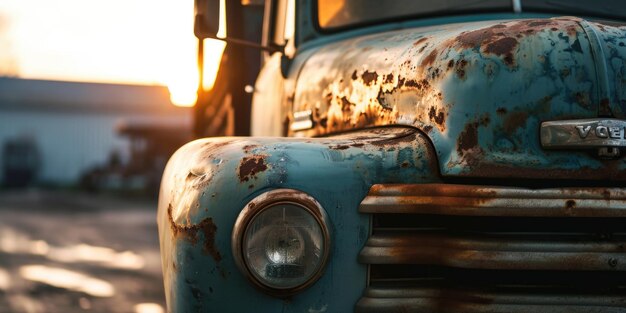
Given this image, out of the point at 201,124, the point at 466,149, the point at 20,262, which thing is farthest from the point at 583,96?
the point at 20,262

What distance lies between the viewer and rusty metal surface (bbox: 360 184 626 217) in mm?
2430

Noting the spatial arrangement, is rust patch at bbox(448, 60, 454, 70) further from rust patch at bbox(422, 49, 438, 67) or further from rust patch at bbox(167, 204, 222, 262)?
rust patch at bbox(167, 204, 222, 262)

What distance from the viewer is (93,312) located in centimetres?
657

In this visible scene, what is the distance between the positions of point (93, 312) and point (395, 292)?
450 centimetres

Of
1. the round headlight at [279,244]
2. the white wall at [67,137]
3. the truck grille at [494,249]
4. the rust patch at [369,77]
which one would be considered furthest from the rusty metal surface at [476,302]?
the white wall at [67,137]

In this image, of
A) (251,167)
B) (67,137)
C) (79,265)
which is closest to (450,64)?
(251,167)

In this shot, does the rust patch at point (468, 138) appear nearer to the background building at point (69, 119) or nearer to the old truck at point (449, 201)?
the old truck at point (449, 201)

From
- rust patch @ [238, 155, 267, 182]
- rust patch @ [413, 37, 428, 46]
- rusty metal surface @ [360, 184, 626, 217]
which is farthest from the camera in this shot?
rust patch @ [413, 37, 428, 46]

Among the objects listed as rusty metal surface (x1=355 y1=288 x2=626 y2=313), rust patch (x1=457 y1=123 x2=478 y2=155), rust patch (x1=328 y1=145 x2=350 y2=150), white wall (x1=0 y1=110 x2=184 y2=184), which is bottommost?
white wall (x1=0 y1=110 x2=184 y2=184)

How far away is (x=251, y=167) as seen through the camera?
8.46ft

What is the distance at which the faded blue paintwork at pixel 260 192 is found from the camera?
8.21 feet

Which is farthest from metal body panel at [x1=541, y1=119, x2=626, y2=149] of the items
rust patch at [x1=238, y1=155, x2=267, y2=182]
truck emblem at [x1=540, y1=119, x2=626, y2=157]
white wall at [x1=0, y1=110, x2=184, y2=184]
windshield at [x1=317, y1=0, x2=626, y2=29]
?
white wall at [x1=0, y1=110, x2=184, y2=184]

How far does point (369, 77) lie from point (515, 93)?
0.69m

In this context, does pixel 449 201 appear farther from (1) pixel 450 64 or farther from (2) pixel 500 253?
(1) pixel 450 64
